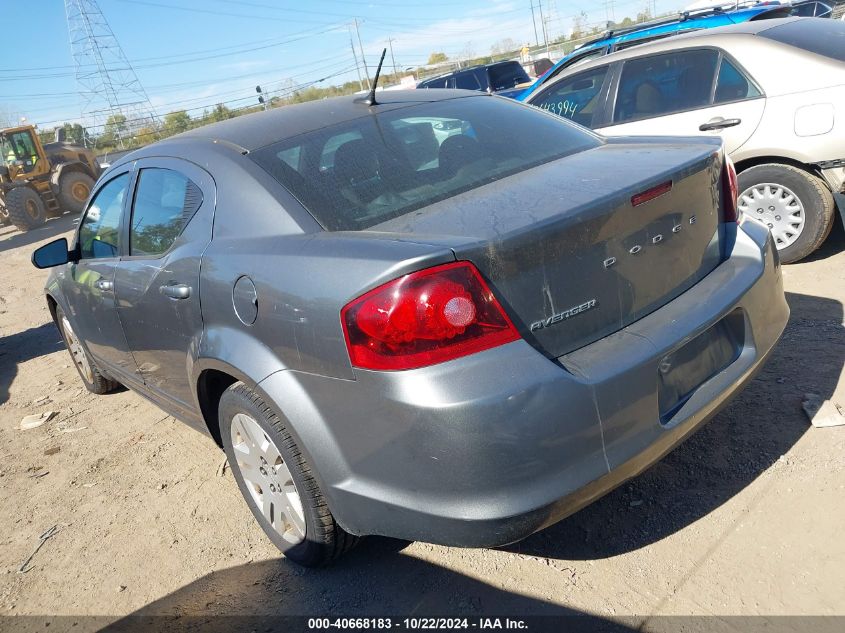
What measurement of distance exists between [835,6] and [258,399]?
15.4m

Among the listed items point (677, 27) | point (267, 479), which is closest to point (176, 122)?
point (677, 27)

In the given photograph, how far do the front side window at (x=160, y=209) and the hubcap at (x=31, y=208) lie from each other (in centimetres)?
1793

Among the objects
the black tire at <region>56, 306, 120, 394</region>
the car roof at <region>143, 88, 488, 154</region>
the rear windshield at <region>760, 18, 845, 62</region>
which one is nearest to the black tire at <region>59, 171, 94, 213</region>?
the black tire at <region>56, 306, 120, 394</region>

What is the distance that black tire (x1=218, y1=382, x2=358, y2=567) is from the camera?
95.8 inches

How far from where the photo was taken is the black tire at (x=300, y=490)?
2434 mm

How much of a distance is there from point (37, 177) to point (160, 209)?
2003 centimetres

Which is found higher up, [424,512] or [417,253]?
[417,253]

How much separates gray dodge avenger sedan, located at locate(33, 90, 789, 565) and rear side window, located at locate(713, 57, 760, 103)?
2294 mm

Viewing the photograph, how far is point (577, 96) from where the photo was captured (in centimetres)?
595

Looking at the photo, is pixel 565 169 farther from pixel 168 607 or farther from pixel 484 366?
pixel 168 607

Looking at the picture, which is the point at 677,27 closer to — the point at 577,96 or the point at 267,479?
the point at 577,96

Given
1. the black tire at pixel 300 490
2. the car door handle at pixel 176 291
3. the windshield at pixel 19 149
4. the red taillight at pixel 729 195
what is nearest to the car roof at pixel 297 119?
the car door handle at pixel 176 291

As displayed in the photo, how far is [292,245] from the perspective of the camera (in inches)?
92.1

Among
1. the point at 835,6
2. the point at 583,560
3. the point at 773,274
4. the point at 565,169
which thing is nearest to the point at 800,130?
the point at 773,274
